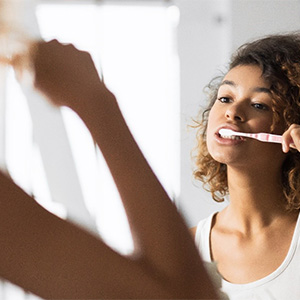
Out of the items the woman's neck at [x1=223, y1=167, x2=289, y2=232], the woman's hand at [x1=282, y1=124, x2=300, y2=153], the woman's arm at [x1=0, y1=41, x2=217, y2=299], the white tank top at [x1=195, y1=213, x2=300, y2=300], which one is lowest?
the white tank top at [x1=195, y1=213, x2=300, y2=300]

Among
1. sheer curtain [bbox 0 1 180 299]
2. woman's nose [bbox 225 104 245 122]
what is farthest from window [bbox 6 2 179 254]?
woman's nose [bbox 225 104 245 122]

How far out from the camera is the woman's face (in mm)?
570

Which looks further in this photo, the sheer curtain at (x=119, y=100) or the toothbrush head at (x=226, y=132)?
the toothbrush head at (x=226, y=132)

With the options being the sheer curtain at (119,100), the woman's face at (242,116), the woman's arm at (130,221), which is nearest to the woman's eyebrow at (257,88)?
the woman's face at (242,116)

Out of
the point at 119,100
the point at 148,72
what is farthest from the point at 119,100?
the point at 148,72

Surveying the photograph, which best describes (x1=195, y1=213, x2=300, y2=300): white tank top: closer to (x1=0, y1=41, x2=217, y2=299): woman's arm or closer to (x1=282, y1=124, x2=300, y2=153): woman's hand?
(x1=282, y1=124, x2=300, y2=153): woman's hand

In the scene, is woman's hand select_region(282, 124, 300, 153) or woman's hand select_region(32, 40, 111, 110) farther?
woman's hand select_region(282, 124, 300, 153)

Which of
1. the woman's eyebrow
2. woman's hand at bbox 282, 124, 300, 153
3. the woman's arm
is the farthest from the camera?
the woman's eyebrow

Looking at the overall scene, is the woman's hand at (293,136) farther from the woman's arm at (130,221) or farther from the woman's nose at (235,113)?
the woman's arm at (130,221)

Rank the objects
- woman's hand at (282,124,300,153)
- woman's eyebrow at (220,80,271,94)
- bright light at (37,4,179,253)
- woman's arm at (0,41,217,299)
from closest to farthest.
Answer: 1. woman's arm at (0,41,217,299)
2. woman's hand at (282,124,300,153)
3. woman's eyebrow at (220,80,271,94)
4. bright light at (37,4,179,253)

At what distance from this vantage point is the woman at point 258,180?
1.89 ft

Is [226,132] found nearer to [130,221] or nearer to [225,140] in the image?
[225,140]

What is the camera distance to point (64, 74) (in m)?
0.11

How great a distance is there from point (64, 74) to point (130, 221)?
3cm
